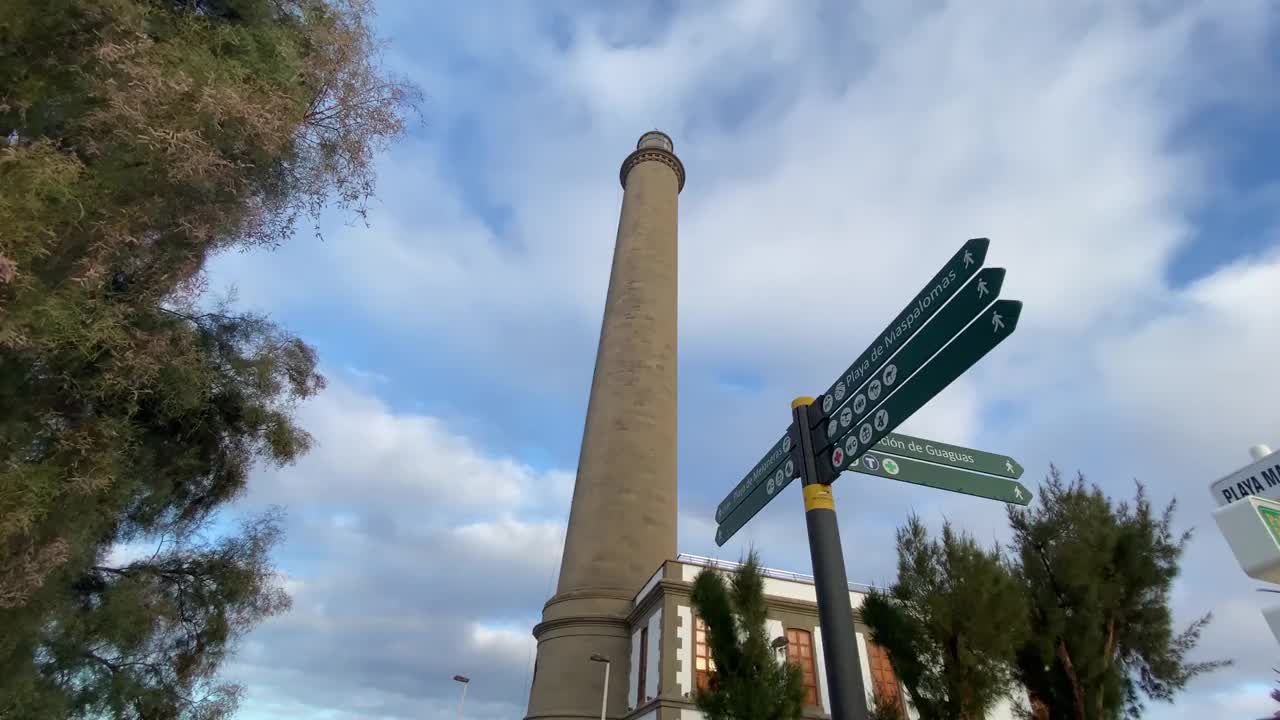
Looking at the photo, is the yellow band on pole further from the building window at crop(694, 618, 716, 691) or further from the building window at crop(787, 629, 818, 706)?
the building window at crop(787, 629, 818, 706)

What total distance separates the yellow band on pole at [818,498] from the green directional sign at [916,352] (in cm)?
34

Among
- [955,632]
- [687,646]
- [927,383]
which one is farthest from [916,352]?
[687,646]

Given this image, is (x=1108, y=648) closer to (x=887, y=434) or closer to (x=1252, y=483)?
(x=1252, y=483)

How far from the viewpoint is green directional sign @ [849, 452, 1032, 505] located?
5.91m

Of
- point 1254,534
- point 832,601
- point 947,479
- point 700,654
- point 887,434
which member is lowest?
point 832,601

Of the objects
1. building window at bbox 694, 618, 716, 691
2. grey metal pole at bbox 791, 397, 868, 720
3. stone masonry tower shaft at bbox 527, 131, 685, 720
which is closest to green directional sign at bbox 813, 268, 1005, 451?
grey metal pole at bbox 791, 397, 868, 720

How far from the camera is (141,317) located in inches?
265

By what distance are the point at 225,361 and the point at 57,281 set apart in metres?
2.50

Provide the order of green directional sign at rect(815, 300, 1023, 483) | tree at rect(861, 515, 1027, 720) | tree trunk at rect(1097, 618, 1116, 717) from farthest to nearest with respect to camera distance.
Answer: tree trunk at rect(1097, 618, 1116, 717), tree at rect(861, 515, 1027, 720), green directional sign at rect(815, 300, 1023, 483)

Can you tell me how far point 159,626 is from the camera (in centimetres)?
802

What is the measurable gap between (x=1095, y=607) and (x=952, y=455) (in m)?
4.03

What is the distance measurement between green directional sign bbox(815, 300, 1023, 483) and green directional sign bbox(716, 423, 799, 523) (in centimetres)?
44

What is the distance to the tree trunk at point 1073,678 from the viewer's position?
7.98m

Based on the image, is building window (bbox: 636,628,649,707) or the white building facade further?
building window (bbox: 636,628,649,707)
